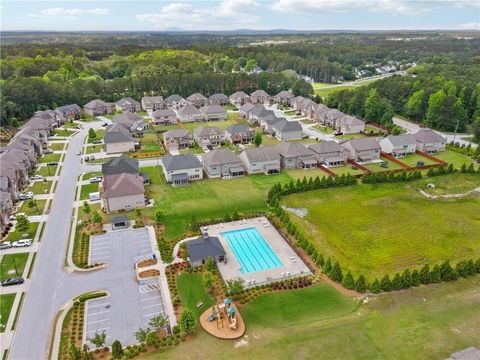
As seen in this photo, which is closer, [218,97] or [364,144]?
[364,144]

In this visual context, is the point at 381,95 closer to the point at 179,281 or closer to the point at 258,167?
the point at 258,167

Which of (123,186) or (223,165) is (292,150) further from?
(123,186)

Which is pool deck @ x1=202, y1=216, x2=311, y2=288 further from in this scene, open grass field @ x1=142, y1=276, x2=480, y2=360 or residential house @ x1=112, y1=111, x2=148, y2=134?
residential house @ x1=112, y1=111, x2=148, y2=134

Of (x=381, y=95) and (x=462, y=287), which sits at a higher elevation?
(x=381, y=95)

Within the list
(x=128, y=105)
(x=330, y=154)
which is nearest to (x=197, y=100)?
(x=128, y=105)

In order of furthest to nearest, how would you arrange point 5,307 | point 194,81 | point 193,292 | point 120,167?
point 194,81 → point 120,167 → point 193,292 → point 5,307

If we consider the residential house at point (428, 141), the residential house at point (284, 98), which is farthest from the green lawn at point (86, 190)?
the residential house at point (284, 98)

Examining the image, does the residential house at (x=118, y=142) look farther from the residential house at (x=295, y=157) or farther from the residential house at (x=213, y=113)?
the residential house at (x=295, y=157)

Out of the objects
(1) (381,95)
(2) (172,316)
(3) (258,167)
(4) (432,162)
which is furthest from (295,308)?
(1) (381,95)
